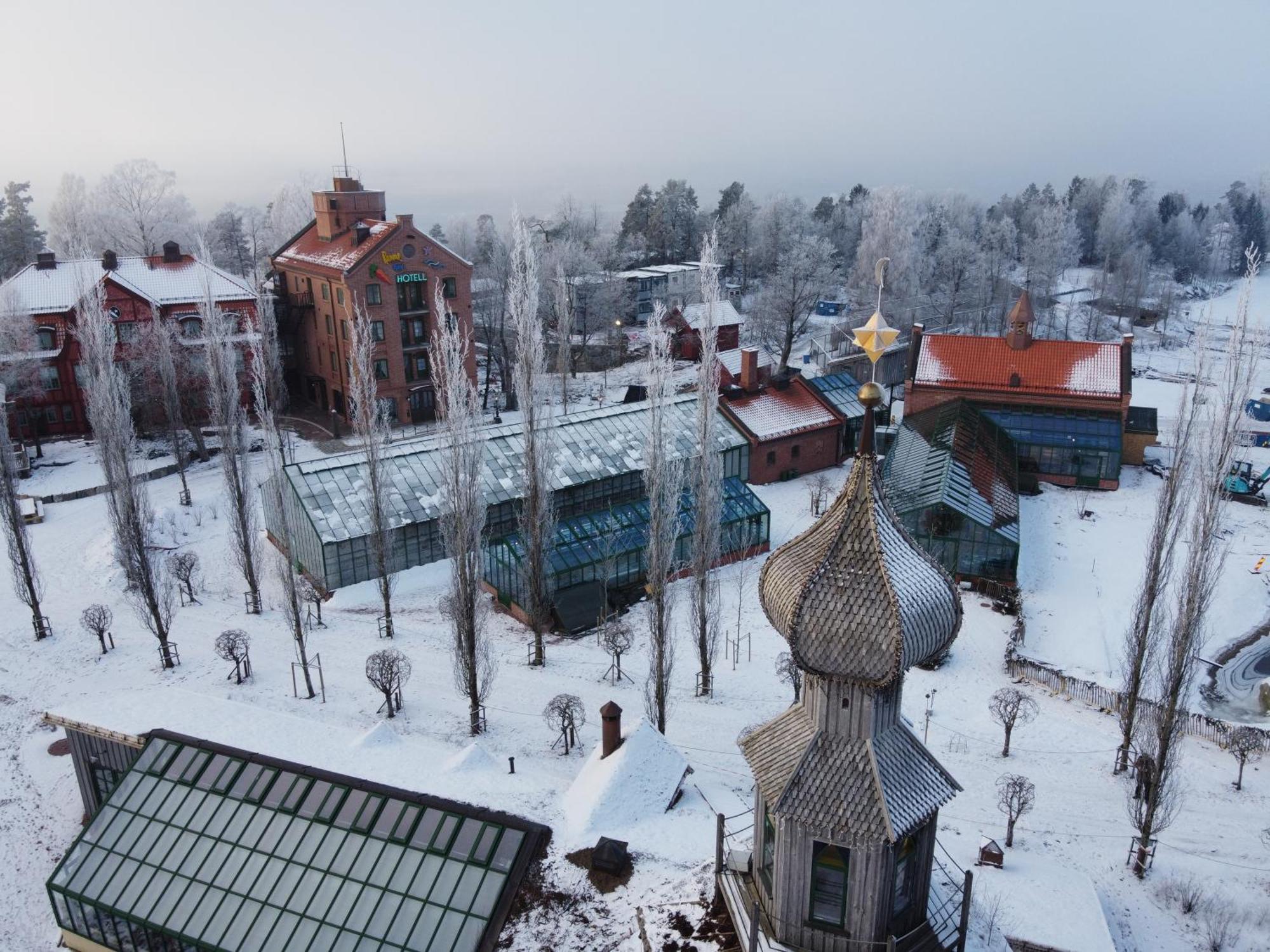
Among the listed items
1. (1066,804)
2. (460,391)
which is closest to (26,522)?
(460,391)

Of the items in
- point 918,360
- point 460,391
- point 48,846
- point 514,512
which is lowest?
point 48,846

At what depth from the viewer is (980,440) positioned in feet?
122

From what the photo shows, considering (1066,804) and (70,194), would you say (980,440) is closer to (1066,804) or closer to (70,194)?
(1066,804)

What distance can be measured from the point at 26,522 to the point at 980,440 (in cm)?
3711

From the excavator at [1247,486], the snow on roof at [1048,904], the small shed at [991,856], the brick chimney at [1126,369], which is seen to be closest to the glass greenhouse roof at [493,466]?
the small shed at [991,856]

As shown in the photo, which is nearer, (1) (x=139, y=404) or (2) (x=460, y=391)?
(2) (x=460, y=391)

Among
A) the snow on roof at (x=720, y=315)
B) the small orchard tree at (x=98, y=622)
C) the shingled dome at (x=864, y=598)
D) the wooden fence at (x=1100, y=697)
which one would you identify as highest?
the shingled dome at (x=864, y=598)

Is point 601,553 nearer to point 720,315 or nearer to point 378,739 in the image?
point 378,739

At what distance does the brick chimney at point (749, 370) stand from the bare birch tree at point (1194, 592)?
22.4m

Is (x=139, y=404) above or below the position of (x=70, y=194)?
below

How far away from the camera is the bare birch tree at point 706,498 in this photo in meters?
23.7

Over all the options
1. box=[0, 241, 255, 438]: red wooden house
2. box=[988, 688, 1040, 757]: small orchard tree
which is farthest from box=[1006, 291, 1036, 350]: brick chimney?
box=[0, 241, 255, 438]: red wooden house

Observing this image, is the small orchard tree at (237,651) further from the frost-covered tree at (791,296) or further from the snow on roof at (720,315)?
the snow on roof at (720,315)

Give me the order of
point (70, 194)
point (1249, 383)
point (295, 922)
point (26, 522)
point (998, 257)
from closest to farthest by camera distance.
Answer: point (295, 922) → point (1249, 383) → point (26, 522) → point (70, 194) → point (998, 257)
